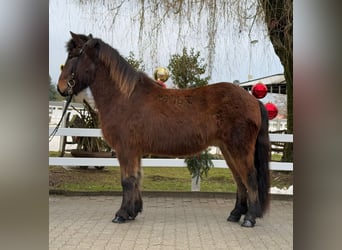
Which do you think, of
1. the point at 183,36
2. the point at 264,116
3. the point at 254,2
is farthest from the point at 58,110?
the point at 254,2

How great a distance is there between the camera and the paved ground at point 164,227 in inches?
96.0

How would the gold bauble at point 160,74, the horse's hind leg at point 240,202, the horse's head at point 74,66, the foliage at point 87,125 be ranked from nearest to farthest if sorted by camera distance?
the horse's head at point 74,66
the horse's hind leg at point 240,202
the gold bauble at point 160,74
the foliage at point 87,125

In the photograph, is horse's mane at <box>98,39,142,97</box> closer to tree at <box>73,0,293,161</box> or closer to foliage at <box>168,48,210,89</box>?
tree at <box>73,0,293,161</box>

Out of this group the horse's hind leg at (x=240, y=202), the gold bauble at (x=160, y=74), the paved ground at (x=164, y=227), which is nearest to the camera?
the paved ground at (x=164, y=227)

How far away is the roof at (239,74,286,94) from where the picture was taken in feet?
11.2

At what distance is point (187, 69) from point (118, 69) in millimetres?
928

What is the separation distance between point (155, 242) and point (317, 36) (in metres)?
1.95

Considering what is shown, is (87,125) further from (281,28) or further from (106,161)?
(281,28)

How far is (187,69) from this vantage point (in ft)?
11.6

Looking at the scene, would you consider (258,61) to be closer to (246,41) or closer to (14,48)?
(246,41)

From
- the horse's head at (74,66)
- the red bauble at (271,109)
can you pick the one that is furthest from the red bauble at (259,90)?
the horse's head at (74,66)

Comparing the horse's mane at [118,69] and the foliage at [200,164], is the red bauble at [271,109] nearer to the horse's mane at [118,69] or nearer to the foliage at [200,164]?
the foliage at [200,164]

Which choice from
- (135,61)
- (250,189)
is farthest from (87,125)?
(250,189)

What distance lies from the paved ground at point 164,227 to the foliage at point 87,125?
1.77 feet
